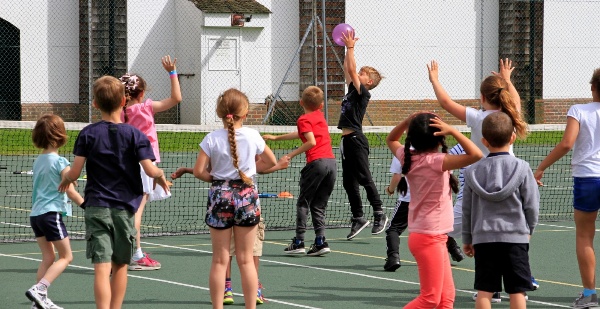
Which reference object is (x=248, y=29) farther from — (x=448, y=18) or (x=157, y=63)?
(x=448, y=18)

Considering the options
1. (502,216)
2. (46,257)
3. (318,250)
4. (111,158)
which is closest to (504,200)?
(502,216)

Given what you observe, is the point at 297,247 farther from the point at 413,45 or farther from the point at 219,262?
the point at 413,45

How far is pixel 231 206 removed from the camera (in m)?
7.21

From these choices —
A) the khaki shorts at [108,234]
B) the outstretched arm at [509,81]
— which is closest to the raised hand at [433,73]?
the outstretched arm at [509,81]

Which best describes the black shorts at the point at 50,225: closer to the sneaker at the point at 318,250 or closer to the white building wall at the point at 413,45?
the sneaker at the point at 318,250

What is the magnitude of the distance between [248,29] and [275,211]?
17.3 meters

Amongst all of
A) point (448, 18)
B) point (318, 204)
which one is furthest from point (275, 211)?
point (448, 18)

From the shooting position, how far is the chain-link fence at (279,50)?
29.2 meters

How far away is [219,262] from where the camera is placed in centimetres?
725

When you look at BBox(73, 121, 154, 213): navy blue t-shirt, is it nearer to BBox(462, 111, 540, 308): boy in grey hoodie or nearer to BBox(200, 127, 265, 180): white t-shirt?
BBox(200, 127, 265, 180): white t-shirt

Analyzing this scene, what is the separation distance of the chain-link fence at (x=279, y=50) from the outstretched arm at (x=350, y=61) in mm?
16941

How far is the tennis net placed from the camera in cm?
1318

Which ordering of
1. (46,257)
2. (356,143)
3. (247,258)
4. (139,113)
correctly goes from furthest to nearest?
(356,143), (139,113), (46,257), (247,258)

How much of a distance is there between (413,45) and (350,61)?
2164 centimetres
